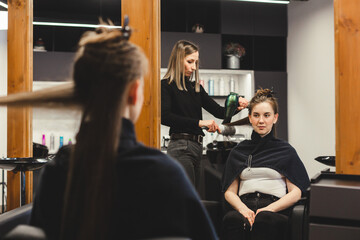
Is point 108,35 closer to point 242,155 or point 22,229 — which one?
point 22,229

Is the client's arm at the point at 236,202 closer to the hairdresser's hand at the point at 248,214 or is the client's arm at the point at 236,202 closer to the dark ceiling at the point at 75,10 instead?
the hairdresser's hand at the point at 248,214

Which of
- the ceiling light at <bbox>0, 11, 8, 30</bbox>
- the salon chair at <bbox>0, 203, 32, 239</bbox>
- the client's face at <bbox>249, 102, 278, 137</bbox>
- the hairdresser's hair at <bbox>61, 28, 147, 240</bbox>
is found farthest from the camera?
the ceiling light at <bbox>0, 11, 8, 30</bbox>

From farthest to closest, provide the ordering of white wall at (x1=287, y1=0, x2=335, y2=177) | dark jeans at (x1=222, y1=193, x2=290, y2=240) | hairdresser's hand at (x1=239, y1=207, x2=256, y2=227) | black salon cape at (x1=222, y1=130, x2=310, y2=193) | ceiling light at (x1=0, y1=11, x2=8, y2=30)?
white wall at (x1=287, y1=0, x2=335, y2=177) → ceiling light at (x1=0, y1=11, x2=8, y2=30) → black salon cape at (x1=222, y1=130, x2=310, y2=193) → hairdresser's hand at (x1=239, y1=207, x2=256, y2=227) → dark jeans at (x1=222, y1=193, x2=290, y2=240)

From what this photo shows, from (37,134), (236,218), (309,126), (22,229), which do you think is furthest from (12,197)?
(309,126)

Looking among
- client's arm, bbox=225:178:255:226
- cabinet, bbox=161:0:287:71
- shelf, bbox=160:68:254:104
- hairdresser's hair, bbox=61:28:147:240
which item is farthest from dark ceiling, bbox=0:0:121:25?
hairdresser's hair, bbox=61:28:147:240

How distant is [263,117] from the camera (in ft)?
8.41

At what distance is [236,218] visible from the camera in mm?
2195

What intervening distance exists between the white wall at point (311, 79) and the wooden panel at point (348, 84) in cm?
244

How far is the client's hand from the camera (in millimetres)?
2268

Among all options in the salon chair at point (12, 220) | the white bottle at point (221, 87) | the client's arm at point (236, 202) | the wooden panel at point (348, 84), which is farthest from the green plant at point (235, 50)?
the salon chair at point (12, 220)

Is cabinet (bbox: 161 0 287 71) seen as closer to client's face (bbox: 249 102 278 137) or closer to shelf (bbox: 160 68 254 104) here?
shelf (bbox: 160 68 254 104)

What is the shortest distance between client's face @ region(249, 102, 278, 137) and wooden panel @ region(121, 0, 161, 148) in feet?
2.77

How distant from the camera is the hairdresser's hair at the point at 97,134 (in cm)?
84

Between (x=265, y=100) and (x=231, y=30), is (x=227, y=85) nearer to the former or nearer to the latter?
(x=231, y=30)
